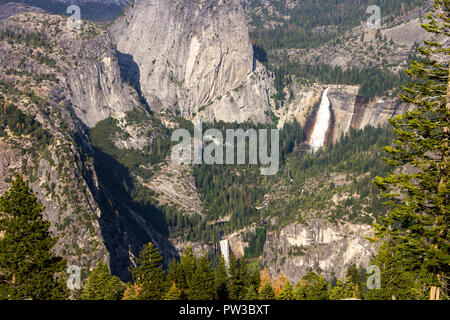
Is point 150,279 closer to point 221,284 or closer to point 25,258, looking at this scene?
point 221,284

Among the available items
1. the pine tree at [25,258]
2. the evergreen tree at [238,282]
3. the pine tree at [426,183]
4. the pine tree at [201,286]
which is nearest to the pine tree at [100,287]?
the pine tree at [201,286]

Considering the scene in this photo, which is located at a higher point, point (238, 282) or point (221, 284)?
point (221, 284)

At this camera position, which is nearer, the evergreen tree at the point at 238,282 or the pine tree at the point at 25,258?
the pine tree at the point at 25,258

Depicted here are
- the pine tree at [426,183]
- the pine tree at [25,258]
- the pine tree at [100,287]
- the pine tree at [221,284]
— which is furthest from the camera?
the pine tree at [221,284]

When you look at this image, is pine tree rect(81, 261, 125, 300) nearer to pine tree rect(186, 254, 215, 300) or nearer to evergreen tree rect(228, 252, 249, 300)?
pine tree rect(186, 254, 215, 300)

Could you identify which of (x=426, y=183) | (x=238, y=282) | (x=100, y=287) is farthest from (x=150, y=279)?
(x=426, y=183)

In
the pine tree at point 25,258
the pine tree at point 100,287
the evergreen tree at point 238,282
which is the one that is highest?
A: the pine tree at point 25,258

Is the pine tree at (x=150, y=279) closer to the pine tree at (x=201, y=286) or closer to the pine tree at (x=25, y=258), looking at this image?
the pine tree at (x=201, y=286)
